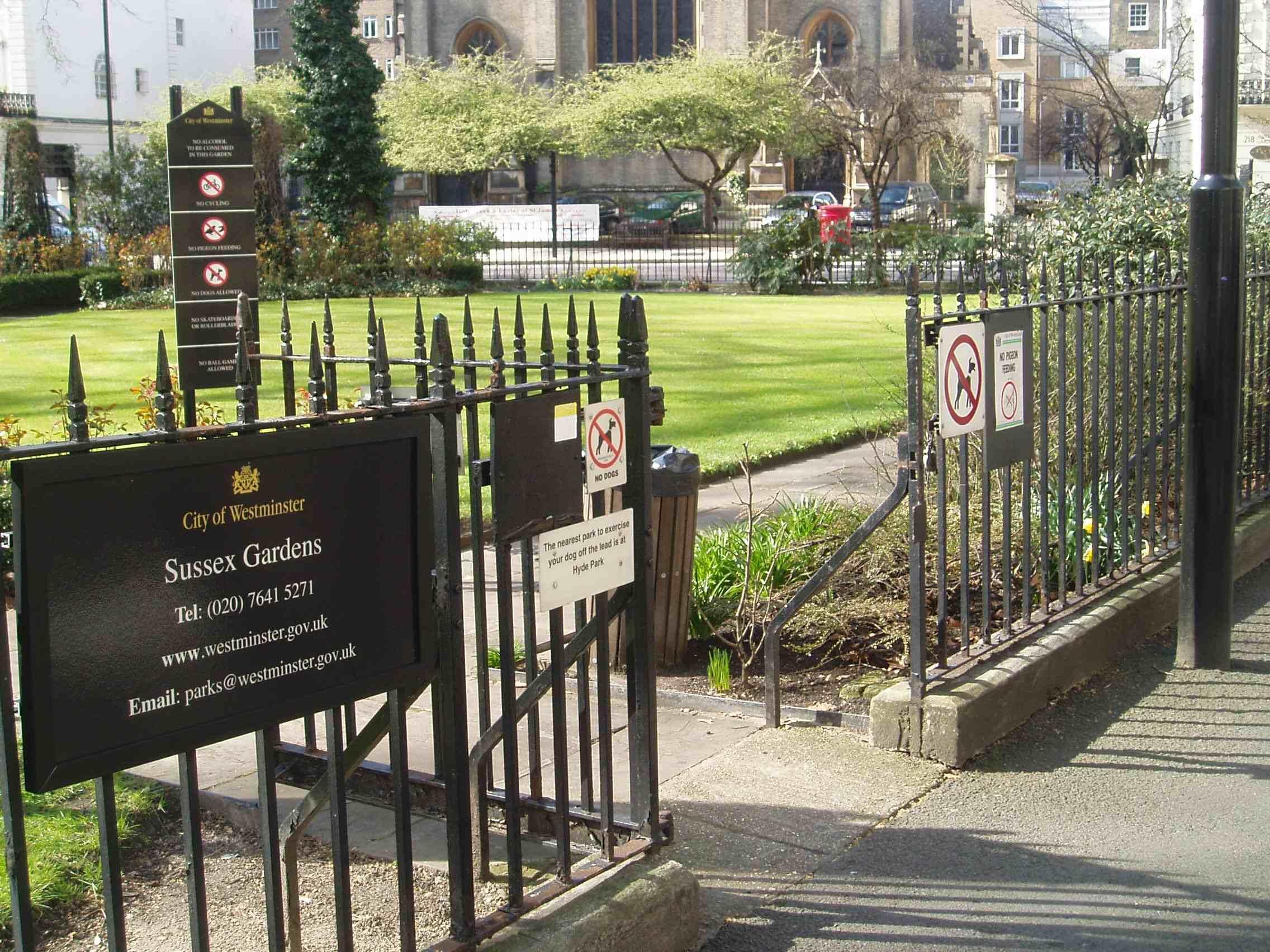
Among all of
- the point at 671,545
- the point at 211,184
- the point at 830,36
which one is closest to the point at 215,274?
the point at 211,184

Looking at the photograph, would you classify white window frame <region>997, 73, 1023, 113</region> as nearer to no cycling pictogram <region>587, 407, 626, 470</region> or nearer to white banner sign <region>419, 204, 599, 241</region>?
white banner sign <region>419, 204, 599, 241</region>

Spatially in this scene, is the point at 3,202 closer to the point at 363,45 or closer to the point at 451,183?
the point at 363,45

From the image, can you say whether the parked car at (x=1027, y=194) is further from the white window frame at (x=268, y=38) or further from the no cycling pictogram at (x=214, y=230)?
the white window frame at (x=268, y=38)

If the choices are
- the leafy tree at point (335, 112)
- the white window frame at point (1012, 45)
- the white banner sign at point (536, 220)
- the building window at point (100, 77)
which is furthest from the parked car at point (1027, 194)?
the building window at point (100, 77)

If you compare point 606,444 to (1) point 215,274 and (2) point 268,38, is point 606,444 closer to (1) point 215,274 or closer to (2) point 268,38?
(1) point 215,274

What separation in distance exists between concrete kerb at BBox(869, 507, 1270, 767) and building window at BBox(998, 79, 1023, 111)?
7921 centimetres

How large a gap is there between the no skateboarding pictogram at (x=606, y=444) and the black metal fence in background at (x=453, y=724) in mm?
54

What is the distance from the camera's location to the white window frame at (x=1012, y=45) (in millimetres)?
83812

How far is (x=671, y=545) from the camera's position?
623cm

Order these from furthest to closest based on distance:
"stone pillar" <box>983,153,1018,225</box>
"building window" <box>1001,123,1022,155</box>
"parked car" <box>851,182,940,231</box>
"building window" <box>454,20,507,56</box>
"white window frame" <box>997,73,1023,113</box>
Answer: "building window" <box>1001,123,1022,155</box> → "white window frame" <box>997,73,1023,113</box> → "building window" <box>454,20,507,56</box> → "parked car" <box>851,182,940,231</box> → "stone pillar" <box>983,153,1018,225</box>

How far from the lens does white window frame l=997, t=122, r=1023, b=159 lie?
81.2 m

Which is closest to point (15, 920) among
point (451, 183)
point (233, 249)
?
point (233, 249)

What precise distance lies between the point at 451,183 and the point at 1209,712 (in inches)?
2411

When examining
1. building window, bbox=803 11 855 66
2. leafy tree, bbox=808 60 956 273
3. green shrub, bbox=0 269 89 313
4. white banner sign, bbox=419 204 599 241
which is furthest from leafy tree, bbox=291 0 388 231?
building window, bbox=803 11 855 66
